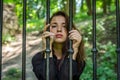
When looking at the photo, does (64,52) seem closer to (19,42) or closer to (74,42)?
(74,42)

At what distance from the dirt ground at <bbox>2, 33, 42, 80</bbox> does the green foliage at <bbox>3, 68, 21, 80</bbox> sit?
7.6 inches

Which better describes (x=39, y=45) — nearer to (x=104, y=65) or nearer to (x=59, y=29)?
(x=104, y=65)

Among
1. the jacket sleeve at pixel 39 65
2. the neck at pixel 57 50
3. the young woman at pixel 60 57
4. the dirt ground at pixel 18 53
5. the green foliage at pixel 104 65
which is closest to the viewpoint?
the young woman at pixel 60 57

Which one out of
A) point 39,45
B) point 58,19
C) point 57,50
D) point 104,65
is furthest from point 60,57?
point 39,45

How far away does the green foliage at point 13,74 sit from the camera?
254 inches

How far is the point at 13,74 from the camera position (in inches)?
262

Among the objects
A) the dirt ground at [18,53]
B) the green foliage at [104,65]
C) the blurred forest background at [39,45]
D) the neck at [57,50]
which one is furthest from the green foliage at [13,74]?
the neck at [57,50]

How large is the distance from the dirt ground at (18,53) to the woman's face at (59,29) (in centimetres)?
413

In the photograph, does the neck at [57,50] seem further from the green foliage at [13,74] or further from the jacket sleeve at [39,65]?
the green foliage at [13,74]

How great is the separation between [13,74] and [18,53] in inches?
82.9

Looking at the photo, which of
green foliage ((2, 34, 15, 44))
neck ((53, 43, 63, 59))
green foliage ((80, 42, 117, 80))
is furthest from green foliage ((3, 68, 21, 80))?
neck ((53, 43, 63, 59))

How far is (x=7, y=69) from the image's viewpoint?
7.20 m

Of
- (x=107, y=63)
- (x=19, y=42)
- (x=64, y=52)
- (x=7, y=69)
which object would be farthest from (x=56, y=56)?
(x=19, y=42)

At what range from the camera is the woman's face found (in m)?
2.29
